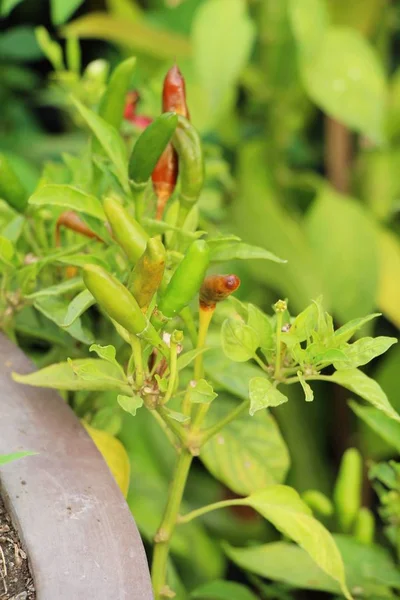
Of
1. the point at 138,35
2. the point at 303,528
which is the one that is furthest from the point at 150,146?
the point at 138,35

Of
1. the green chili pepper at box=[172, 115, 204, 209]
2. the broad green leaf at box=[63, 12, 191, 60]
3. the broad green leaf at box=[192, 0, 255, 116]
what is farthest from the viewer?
the broad green leaf at box=[63, 12, 191, 60]

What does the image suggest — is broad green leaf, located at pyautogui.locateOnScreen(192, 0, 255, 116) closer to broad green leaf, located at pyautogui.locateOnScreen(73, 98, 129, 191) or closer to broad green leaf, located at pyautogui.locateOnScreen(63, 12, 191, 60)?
broad green leaf, located at pyautogui.locateOnScreen(63, 12, 191, 60)

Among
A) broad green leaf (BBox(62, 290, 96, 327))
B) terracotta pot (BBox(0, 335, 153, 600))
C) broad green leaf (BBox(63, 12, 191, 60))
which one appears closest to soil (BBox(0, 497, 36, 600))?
terracotta pot (BBox(0, 335, 153, 600))

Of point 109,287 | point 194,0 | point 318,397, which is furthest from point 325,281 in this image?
point 109,287

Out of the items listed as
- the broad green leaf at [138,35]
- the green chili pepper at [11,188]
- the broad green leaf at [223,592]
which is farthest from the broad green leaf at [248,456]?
the broad green leaf at [138,35]

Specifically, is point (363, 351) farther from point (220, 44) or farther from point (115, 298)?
point (220, 44)
